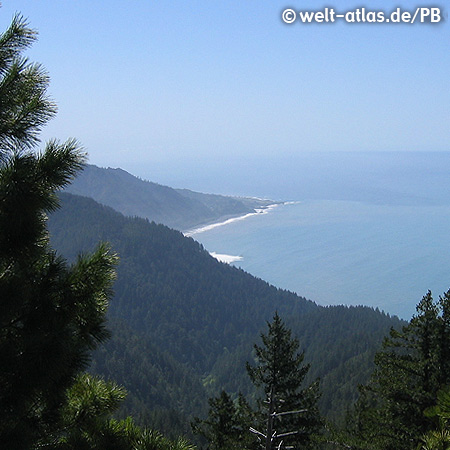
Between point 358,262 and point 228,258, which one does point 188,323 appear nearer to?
point 228,258

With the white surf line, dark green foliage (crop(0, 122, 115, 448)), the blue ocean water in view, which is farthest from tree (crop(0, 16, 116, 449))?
the white surf line

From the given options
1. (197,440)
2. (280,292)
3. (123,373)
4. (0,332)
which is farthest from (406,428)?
(280,292)

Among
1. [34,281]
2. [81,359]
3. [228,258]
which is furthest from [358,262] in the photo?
[34,281]

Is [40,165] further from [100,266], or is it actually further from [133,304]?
[133,304]

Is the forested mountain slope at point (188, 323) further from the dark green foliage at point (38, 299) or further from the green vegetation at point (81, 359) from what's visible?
the dark green foliage at point (38, 299)

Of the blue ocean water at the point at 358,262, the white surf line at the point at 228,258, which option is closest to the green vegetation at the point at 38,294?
the blue ocean water at the point at 358,262

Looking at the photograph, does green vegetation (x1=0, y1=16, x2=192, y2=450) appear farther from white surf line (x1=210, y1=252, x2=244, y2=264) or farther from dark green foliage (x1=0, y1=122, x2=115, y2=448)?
white surf line (x1=210, y1=252, x2=244, y2=264)
